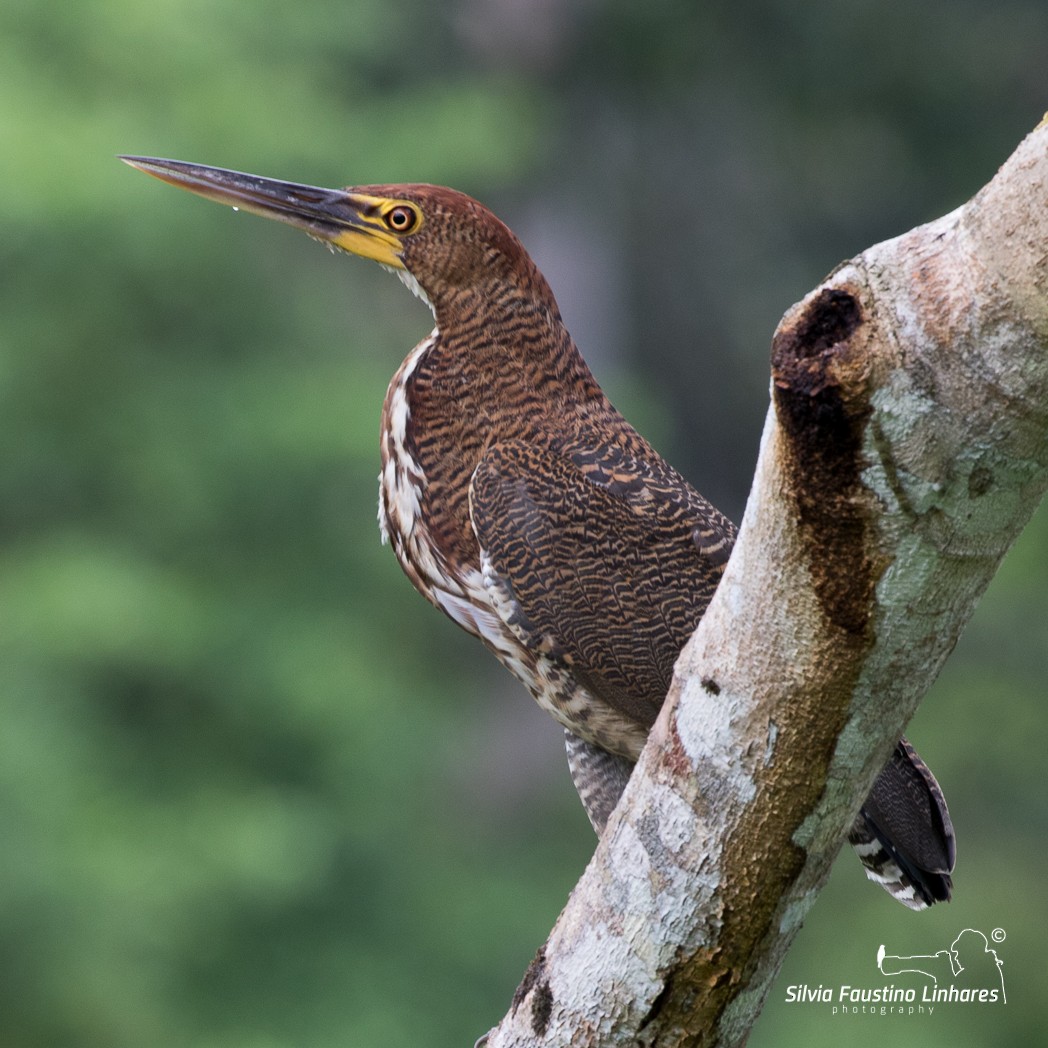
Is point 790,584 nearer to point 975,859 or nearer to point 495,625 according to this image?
point 495,625

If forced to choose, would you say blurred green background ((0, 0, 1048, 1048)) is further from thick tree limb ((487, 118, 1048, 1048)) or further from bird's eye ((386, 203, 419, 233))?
thick tree limb ((487, 118, 1048, 1048))

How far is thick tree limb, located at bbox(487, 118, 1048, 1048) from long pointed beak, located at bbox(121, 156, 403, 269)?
1612 millimetres

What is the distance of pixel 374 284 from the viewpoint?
15.3 m

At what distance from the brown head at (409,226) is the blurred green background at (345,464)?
451 cm

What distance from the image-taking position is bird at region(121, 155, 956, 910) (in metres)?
3.49

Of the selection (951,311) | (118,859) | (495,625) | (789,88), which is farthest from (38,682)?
(789,88)

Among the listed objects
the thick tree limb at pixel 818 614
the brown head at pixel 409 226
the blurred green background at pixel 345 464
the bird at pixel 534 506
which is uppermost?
the blurred green background at pixel 345 464

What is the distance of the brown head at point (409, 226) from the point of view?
12.1ft

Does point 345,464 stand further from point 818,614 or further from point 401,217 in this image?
point 818,614

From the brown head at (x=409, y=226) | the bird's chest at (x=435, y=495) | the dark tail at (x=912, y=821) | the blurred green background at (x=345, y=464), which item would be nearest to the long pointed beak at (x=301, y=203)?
A: the brown head at (x=409, y=226)

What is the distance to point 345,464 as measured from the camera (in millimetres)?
10016

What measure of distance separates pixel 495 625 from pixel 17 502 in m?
6.98

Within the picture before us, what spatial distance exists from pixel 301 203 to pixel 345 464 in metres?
6.34

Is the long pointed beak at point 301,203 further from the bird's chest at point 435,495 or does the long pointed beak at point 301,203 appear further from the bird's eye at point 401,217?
the bird's chest at point 435,495
